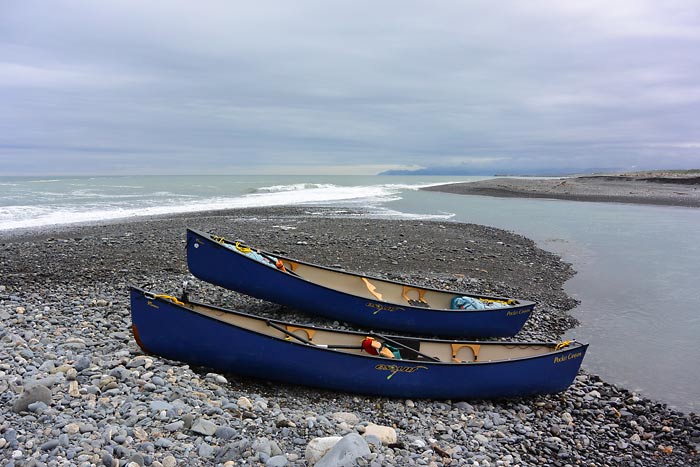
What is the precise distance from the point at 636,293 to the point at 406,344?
9647 mm

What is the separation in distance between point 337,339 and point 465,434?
9.08 ft

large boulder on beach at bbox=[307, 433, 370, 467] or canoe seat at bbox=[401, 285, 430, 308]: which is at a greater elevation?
canoe seat at bbox=[401, 285, 430, 308]

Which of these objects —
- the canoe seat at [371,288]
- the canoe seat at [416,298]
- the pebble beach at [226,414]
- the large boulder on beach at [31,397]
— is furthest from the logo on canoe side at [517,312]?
the large boulder on beach at [31,397]

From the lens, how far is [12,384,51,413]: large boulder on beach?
5348mm

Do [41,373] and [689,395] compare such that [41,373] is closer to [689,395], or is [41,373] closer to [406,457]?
[406,457]

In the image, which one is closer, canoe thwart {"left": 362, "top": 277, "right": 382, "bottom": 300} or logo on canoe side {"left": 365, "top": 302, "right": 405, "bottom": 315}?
logo on canoe side {"left": 365, "top": 302, "right": 405, "bottom": 315}

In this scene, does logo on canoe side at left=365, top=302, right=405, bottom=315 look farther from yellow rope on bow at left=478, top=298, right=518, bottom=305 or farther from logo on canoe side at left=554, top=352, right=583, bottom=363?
logo on canoe side at left=554, top=352, right=583, bottom=363

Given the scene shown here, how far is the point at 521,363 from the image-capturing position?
7.56m

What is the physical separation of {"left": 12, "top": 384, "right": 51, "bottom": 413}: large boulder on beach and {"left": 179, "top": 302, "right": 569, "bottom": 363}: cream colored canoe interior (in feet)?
8.38

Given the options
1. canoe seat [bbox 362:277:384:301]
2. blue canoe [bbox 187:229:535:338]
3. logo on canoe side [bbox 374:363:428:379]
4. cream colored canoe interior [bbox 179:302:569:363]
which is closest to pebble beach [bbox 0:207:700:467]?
logo on canoe side [bbox 374:363:428:379]

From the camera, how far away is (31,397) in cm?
543

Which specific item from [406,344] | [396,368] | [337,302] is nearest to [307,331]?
[337,302]

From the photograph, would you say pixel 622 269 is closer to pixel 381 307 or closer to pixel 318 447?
pixel 381 307

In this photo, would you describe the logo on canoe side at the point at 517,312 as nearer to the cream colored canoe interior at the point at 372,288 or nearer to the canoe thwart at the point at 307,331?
the cream colored canoe interior at the point at 372,288
